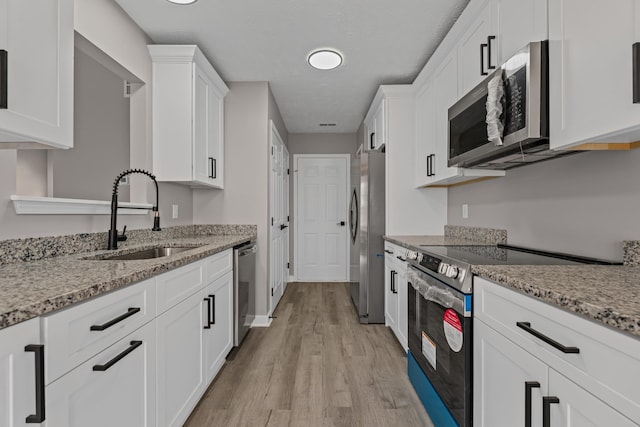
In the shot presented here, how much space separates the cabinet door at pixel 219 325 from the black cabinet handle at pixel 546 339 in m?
1.64

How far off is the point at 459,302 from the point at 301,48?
Answer: 2.34 m

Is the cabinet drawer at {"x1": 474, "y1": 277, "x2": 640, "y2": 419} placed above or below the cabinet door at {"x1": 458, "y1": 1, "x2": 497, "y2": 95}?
below

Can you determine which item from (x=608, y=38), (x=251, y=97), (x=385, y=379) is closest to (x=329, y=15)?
(x=251, y=97)

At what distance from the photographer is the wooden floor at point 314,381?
6.00ft

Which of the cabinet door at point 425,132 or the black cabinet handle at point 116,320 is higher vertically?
the cabinet door at point 425,132

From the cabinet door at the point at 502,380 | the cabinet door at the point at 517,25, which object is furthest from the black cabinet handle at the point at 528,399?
the cabinet door at the point at 517,25

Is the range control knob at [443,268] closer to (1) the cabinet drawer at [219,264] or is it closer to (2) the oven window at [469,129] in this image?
(2) the oven window at [469,129]

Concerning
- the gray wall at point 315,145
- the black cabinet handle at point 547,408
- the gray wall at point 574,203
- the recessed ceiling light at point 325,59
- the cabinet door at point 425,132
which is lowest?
the black cabinet handle at point 547,408

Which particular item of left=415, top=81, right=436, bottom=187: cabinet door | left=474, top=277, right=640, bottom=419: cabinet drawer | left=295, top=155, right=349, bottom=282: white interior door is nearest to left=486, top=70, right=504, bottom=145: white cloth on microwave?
left=474, top=277, right=640, bottom=419: cabinet drawer

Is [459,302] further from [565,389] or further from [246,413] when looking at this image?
[246,413]

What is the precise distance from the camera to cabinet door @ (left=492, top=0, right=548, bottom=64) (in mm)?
1400

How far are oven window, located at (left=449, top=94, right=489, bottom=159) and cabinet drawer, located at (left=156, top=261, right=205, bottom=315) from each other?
1683mm

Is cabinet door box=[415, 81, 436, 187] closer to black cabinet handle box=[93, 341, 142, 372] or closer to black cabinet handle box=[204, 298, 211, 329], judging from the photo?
black cabinet handle box=[204, 298, 211, 329]

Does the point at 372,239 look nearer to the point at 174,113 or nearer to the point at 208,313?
the point at 208,313
